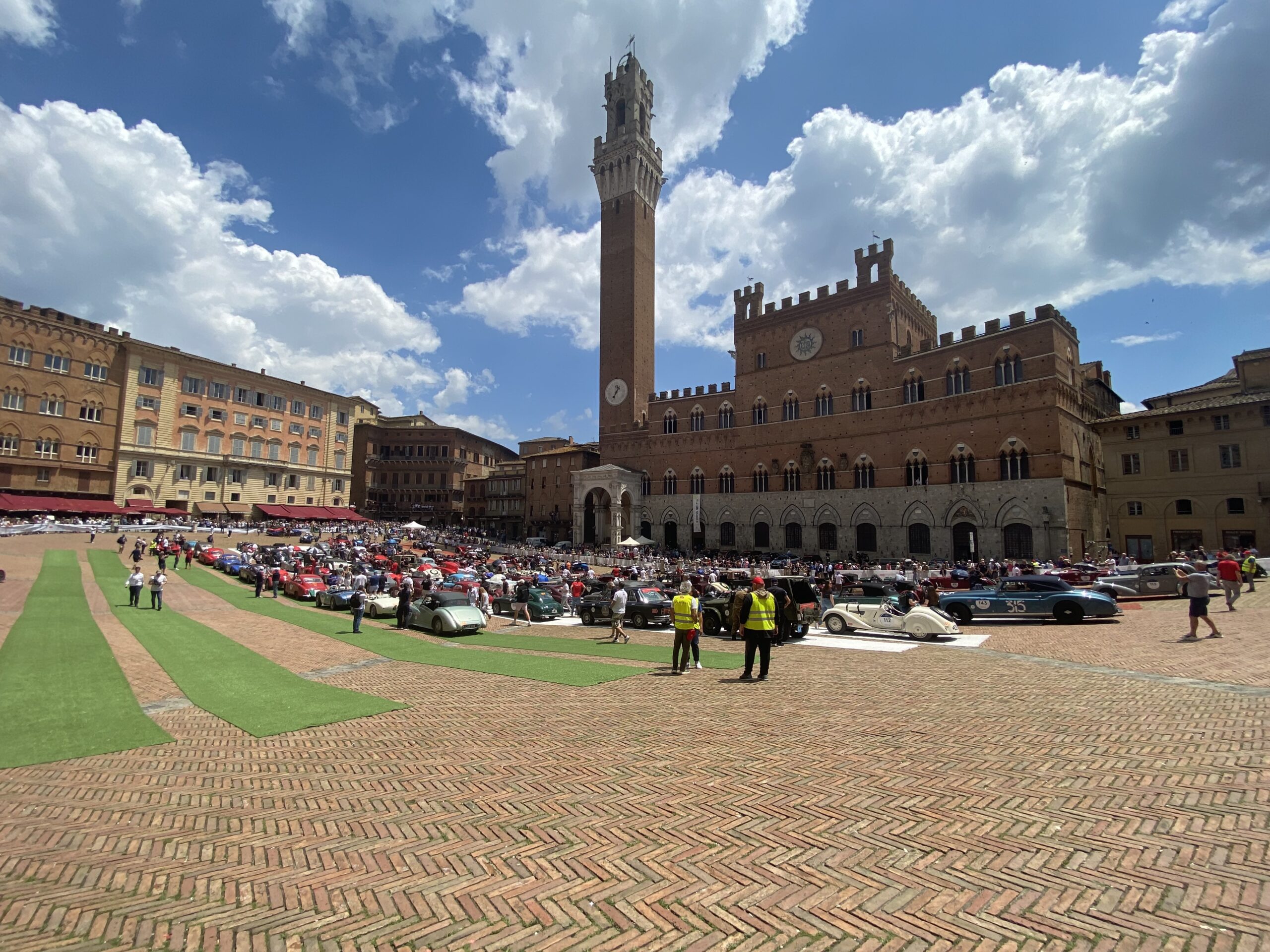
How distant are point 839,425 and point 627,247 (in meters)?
28.0

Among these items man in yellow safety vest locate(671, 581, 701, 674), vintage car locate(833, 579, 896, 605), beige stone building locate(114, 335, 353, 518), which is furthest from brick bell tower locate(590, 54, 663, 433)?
man in yellow safety vest locate(671, 581, 701, 674)

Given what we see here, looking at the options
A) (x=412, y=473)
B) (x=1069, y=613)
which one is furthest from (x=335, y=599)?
(x=412, y=473)

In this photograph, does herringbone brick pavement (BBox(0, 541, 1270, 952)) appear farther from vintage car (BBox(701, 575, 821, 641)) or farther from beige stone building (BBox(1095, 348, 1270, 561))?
beige stone building (BBox(1095, 348, 1270, 561))

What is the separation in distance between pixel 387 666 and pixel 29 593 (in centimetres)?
1792

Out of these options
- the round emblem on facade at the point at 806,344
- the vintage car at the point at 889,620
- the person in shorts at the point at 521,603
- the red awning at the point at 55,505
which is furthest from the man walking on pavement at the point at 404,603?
the red awning at the point at 55,505

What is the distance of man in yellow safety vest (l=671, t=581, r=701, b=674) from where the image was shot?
1112 centimetres

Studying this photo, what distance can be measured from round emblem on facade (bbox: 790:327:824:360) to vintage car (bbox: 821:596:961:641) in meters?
30.1

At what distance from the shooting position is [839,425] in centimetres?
4284

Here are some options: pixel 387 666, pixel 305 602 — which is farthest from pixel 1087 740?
pixel 305 602

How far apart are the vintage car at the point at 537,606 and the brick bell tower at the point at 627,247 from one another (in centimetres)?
3464

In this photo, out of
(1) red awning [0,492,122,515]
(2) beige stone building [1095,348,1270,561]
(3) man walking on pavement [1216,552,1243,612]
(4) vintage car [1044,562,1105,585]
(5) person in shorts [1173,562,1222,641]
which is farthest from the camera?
(1) red awning [0,492,122,515]

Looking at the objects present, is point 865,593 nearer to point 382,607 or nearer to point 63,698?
point 382,607

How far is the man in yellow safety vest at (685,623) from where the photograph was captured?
1112 cm

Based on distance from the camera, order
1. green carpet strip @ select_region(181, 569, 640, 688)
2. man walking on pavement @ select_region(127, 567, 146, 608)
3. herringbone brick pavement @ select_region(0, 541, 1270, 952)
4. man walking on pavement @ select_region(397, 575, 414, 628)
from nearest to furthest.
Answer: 1. herringbone brick pavement @ select_region(0, 541, 1270, 952)
2. green carpet strip @ select_region(181, 569, 640, 688)
3. man walking on pavement @ select_region(397, 575, 414, 628)
4. man walking on pavement @ select_region(127, 567, 146, 608)
